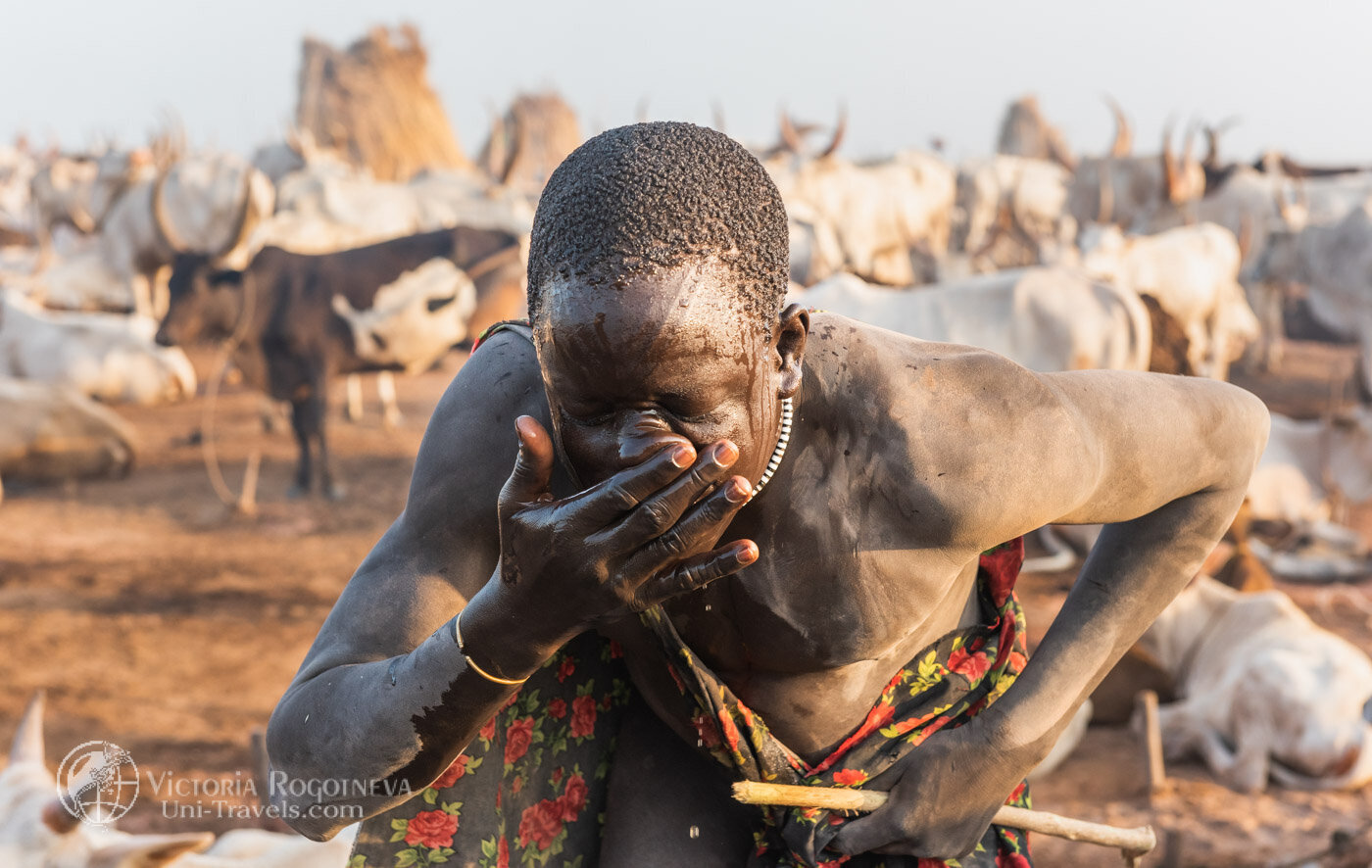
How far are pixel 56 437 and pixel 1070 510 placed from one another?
8153mm

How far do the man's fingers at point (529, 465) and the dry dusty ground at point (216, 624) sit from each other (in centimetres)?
306

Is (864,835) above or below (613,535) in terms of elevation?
below

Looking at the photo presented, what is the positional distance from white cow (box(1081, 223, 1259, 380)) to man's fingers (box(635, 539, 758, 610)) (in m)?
8.23

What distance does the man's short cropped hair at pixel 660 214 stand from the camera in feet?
3.73

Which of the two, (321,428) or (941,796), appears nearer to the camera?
(941,796)

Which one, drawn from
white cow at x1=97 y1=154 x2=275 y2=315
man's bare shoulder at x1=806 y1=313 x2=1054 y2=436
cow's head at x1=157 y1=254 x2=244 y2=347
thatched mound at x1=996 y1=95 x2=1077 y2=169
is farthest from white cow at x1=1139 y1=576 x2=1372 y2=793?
thatched mound at x1=996 y1=95 x2=1077 y2=169

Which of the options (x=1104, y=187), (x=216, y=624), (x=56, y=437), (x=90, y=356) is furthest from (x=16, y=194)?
(x=216, y=624)

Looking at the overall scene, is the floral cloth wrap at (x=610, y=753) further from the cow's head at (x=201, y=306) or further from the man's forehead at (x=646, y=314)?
the cow's head at (x=201, y=306)

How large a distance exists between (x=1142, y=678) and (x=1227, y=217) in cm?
1191

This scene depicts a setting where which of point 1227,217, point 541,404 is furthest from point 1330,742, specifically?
point 1227,217

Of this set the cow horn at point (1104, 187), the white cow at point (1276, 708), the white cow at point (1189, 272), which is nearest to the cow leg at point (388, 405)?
the white cow at point (1189, 272)

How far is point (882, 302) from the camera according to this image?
6.84 meters

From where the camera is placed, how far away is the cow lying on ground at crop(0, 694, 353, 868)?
2.30m

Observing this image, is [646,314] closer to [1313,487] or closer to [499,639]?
[499,639]
